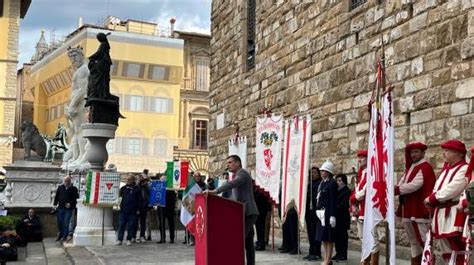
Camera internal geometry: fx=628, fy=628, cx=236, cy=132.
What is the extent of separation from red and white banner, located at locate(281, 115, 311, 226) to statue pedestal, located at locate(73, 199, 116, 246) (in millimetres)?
3762

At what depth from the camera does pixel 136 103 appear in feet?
145

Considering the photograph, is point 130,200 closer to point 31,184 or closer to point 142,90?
point 31,184

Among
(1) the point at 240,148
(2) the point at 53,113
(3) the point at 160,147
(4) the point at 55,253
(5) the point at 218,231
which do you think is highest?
(2) the point at 53,113

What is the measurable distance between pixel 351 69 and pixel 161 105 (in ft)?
116

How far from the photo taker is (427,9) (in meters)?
8.46

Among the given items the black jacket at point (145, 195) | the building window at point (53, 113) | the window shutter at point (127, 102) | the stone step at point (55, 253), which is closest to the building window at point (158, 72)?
the window shutter at point (127, 102)

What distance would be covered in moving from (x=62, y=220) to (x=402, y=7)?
7.98m

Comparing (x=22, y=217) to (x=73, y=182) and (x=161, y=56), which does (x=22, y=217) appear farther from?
(x=161, y=56)

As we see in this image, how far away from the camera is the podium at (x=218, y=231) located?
237 inches

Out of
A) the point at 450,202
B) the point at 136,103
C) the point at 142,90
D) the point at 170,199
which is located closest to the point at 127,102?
the point at 136,103

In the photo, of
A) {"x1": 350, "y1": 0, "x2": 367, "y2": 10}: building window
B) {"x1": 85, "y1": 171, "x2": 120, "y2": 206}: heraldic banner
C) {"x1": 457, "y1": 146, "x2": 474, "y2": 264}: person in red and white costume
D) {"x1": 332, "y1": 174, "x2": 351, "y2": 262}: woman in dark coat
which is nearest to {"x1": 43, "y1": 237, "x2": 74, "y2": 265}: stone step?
{"x1": 85, "y1": 171, "x2": 120, "y2": 206}: heraldic banner

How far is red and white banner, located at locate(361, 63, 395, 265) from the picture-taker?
19.5 ft

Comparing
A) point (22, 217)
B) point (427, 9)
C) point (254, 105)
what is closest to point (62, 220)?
point (22, 217)

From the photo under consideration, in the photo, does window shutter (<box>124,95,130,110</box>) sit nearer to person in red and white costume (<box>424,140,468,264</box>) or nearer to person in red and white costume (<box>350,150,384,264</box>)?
person in red and white costume (<box>350,150,384,264</box>)
